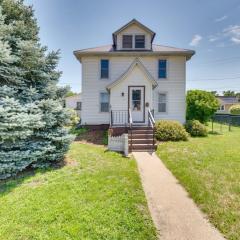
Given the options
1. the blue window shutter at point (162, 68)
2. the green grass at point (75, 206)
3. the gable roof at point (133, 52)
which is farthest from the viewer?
the blue window shutter at point (162, 68)

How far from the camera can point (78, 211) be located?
4.70 meters

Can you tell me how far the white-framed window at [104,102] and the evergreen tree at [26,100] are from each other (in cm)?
827

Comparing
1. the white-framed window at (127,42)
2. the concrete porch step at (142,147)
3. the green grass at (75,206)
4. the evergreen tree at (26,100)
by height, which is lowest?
the green grass at (75,206)

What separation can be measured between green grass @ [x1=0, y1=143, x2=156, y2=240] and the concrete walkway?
0.89 ft

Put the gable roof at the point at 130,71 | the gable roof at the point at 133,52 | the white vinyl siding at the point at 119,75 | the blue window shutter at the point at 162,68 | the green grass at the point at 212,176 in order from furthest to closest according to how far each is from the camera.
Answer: the blue window shutter at the point at 162,68
the white vinyl siding at the point at 119,75
the gable roof at the point at 133,52
the gable roof at the point at 130,71
the green grass at the point at 212,176

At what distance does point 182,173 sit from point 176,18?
1158 centimetres

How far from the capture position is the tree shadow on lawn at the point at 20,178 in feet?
19.9

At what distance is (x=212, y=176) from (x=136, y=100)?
368 inches

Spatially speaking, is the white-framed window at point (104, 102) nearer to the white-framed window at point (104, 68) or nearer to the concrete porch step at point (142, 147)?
the white-framed window at point (104, 68)

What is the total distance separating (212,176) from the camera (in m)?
7.10

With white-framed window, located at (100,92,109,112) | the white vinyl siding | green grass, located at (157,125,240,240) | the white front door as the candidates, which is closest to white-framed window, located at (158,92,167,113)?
the white vinyl siding

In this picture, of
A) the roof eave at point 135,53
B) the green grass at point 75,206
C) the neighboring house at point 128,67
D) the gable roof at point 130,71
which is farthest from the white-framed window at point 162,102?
the green grass at point 75,206

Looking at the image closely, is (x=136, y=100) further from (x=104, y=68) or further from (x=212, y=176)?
(x=212, y=176)

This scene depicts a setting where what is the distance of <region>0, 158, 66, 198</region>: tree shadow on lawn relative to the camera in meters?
6.05
